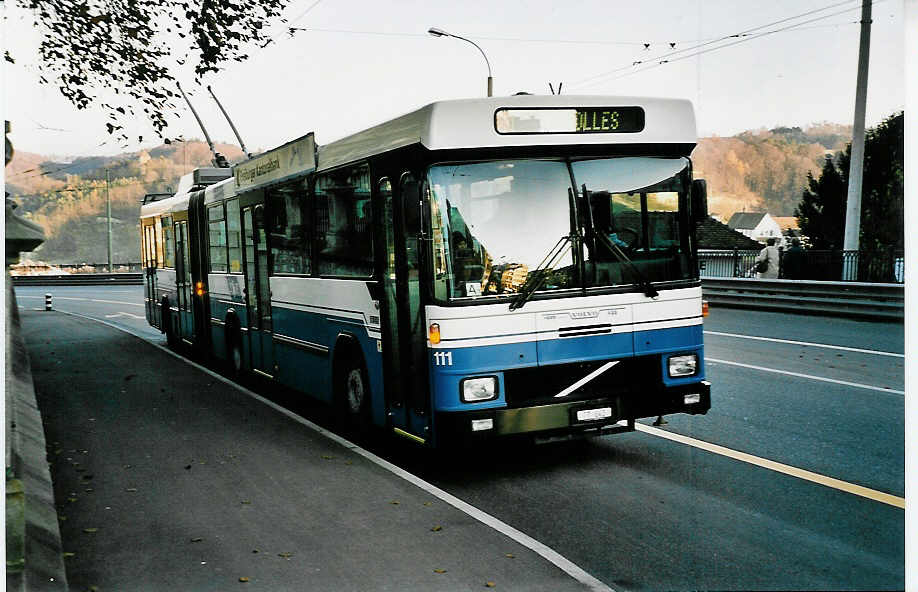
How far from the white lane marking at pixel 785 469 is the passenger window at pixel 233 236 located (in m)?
6.48

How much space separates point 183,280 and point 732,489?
12704mm

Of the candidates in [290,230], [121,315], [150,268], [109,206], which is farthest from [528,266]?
[121,315]

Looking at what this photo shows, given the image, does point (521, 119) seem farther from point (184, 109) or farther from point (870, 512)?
point (184, 109)

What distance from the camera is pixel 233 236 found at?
1326 centimetres

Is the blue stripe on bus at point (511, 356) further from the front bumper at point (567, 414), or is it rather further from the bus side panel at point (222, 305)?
the bus side panel at point (222, 305)

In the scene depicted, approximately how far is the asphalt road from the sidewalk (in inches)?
20.0

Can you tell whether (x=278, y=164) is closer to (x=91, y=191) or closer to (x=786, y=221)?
(x=91, y=191)

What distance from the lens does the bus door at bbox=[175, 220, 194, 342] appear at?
16609mm

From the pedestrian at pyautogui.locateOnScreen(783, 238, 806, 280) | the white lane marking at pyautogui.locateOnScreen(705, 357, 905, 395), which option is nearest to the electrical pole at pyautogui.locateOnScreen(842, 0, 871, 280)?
the white lane marking at pyautogui.locateOnScreen(705, 357, 905, 395)

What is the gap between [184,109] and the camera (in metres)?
12.4

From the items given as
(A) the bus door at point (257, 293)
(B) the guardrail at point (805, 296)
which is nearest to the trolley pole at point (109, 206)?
(A) the bus door at point (257, 293)

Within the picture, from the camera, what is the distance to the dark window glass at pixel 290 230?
10070mm

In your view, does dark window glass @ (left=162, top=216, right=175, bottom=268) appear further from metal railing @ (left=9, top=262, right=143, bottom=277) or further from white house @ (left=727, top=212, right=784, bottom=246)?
white house @ (left=727, top=212, right=784, bottom=246)

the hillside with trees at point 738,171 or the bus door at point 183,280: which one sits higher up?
the hillside with trees at point 738,171
